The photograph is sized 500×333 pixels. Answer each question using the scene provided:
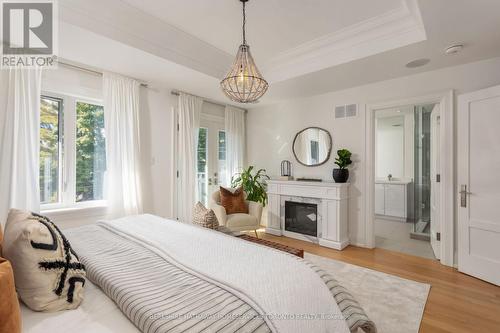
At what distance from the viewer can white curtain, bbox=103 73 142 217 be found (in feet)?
10.3

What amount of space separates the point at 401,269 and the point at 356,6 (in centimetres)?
297

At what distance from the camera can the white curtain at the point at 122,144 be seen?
124 inches

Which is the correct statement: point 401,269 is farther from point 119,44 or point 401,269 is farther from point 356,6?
point 119,44

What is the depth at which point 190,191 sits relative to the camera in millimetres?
4051

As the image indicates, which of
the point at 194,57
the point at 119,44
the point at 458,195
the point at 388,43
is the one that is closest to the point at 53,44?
the point at 119,44

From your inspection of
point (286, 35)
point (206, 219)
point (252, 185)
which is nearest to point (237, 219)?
point (206, 219)

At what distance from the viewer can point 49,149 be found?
2.87 m

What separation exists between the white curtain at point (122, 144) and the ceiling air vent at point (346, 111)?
121 inches

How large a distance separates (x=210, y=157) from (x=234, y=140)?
66 cm

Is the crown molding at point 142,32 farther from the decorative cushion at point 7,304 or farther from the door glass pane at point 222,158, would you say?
the decorative cushion at point 7,304

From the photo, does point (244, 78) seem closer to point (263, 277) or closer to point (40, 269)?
point (263, 277)

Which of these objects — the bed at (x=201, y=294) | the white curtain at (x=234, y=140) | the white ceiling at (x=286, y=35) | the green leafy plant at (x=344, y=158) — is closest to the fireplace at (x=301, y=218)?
the green leafy plant at (x=344, y=158)

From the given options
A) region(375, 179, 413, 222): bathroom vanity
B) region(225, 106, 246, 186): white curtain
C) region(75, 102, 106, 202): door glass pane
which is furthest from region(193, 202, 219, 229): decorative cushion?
region(375, 179, 413, 222): bathroom vanity

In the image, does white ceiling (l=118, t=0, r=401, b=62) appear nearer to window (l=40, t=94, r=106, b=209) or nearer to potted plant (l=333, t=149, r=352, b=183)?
window (l=40, t=94, r=106, b=209)
